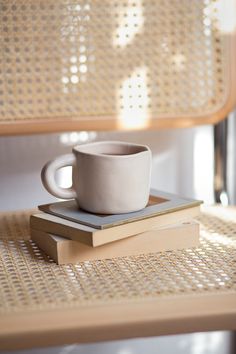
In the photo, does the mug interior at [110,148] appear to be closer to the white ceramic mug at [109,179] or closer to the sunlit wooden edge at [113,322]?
the white ceramic mug at [109,179]

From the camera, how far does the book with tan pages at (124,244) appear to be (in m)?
0.68

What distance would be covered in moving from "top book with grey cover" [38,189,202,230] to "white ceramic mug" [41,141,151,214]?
0.04 feet

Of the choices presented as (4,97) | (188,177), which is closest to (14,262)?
(4,97)

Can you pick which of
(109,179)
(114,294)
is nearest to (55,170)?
(109,179)

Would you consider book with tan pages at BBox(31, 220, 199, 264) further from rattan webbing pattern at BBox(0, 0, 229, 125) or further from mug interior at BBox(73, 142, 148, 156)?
rattan webbing pattern at BBox(0, 0, 229, 125)

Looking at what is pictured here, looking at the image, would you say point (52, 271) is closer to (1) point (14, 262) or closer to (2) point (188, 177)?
(1) point (14, 262)

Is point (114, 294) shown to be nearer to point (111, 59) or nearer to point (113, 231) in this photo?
point (113, 231)

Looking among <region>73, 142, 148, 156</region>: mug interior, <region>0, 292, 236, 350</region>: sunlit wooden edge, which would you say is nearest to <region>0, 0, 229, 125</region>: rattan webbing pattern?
<region>73, 142, 148, 156</region>: mug interior

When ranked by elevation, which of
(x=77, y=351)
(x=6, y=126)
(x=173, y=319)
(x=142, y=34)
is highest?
(x=142, y=34)

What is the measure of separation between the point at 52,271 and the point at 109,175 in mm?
124

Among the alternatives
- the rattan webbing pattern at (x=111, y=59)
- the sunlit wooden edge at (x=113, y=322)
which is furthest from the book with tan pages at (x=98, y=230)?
the rattan webbing pattern at (x=111, y=59)

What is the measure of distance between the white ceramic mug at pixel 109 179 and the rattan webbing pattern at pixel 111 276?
0.21ft

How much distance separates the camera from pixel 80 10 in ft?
3.05

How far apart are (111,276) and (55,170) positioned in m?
0.16
